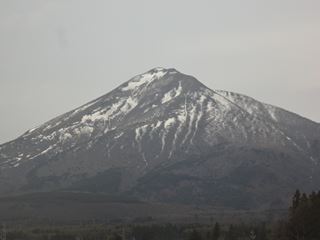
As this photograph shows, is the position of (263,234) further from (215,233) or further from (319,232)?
(319,232)

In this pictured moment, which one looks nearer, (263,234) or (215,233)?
(215,233)

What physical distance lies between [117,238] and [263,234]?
42.0 m

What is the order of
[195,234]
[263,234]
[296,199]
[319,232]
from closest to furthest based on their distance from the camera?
[319,232]
[296,199]
[195,234]
[263,234]

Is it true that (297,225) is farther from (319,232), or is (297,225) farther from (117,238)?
(117,238)

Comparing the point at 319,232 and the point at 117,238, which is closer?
the point at 319,232

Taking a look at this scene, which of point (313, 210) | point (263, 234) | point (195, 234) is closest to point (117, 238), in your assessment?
point (195, 234)

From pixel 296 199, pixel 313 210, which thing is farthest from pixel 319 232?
pixel 296 199

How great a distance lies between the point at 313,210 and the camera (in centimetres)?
13038

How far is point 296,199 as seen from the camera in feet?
481

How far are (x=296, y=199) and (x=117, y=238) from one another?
45577 millimetres

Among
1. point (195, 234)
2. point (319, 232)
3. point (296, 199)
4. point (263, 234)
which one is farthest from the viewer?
point (263, 234)

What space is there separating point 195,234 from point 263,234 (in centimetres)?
3060

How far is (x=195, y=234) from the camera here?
169375mm

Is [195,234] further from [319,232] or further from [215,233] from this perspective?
[319,232]
